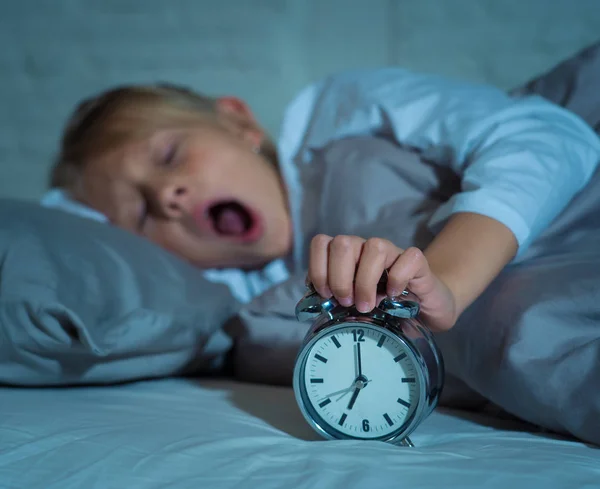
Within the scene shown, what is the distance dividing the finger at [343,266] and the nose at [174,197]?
0.66m

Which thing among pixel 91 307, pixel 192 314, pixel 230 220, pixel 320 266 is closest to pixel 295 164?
pixel 230 220

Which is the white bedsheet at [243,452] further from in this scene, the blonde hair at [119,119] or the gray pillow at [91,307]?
the blonde hair at [119,119]

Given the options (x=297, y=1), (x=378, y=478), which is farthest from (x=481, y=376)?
(x=297, y=1)

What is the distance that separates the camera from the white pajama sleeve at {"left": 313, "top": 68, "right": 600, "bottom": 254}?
2.93 feet

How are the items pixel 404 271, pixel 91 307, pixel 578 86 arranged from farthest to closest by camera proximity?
pixel 578 86, pixel 91 307, pixel 404 271

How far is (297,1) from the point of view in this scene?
6.33ft

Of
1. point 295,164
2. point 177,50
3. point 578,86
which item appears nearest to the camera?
point 578,86

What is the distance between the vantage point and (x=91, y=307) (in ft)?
3.09

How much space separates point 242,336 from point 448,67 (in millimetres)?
1144

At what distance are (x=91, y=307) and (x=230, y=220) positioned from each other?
0.46m

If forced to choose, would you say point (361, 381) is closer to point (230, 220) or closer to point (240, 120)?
point (230, 220)

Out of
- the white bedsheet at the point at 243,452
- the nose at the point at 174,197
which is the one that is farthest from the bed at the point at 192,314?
the nose at the point at 174,197

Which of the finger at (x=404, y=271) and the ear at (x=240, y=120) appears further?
the ear at (x=240, y=120)

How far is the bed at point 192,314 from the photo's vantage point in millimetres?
631
